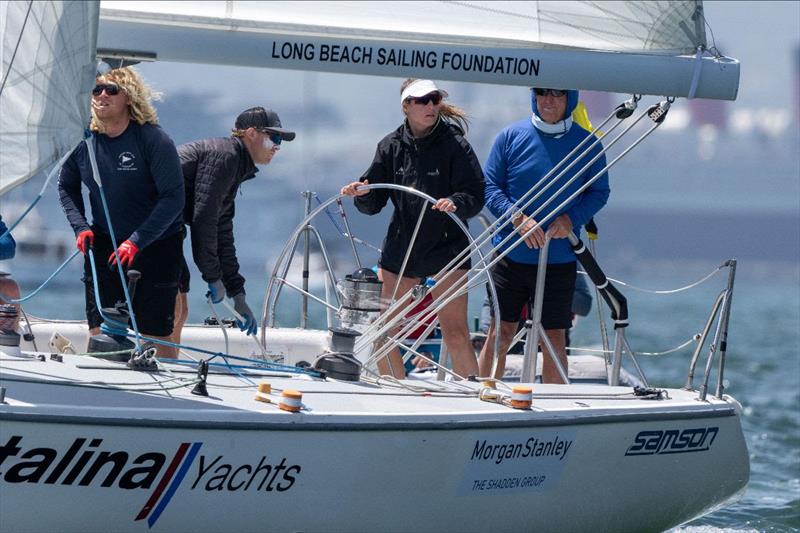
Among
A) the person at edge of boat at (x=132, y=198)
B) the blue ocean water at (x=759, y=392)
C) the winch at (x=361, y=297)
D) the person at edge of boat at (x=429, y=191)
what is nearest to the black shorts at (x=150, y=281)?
the person at edge of boat at (x=132, y=198)

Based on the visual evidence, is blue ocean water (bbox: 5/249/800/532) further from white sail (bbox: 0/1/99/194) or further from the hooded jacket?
white sail (bbox: 0/1/99/194)

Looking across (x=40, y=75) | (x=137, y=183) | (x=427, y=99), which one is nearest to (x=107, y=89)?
(x=137, y=183)

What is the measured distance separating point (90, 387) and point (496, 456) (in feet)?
4.93

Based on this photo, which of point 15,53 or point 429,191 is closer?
point 15,53

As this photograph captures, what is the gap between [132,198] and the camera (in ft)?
18.5

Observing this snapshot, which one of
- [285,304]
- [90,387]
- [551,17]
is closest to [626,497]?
[551,17]

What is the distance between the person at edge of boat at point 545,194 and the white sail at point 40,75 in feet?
7.28

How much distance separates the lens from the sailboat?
4605 millimetres

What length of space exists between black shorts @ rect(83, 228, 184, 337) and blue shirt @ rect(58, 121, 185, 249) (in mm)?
63

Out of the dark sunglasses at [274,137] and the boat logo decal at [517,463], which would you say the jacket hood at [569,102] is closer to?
the dark sunglasses at [274,137]

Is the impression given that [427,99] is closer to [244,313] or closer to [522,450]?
[244,313]

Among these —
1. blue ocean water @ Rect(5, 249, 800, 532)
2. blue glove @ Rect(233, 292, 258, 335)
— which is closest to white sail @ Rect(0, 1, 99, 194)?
blue glove @ Rect(233, 292, 258, 335)

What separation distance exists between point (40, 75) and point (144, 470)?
4.20 ft

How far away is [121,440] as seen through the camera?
4.59 m
